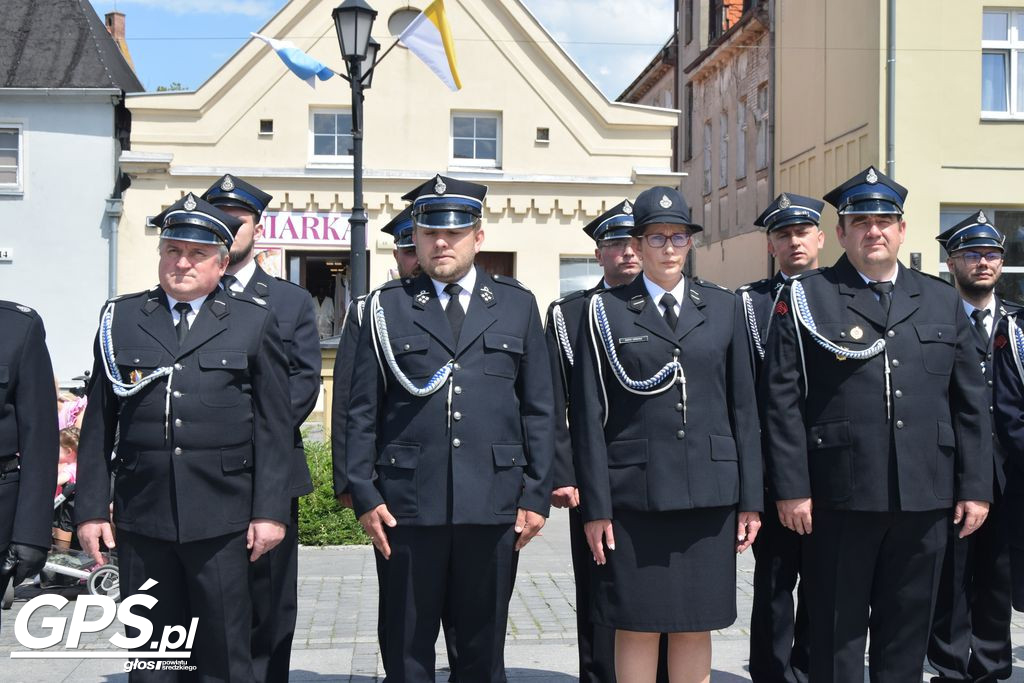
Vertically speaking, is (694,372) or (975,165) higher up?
(975,165)

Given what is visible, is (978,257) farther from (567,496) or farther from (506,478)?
(506,478)

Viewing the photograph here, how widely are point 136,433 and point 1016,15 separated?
759 inches

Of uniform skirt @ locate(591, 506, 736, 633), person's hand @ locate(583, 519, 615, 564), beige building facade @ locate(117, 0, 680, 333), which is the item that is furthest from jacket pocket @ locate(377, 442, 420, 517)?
beige building facade @ locate(117, 0, 680, 333)

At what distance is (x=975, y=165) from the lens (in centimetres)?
2022

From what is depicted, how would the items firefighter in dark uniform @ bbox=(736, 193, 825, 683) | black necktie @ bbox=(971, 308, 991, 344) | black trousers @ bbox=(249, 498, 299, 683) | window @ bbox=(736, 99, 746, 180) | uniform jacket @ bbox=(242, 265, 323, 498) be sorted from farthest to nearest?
1. window @ bbox=(736, 99, 746, 180)
2. black necktie @ bbox=(971, 308, 991, 344)
3. firefighter in dark uniform @ bbox=(736, 193, 825, 683)
4. uniform jacket @ bbox=(242, 265, 323, 498)
5. black trousers @ bbox=(249, 498, 299, 683)

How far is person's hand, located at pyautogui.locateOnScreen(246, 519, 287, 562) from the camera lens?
4.78 m

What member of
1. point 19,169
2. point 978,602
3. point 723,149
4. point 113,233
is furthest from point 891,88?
point 978,602

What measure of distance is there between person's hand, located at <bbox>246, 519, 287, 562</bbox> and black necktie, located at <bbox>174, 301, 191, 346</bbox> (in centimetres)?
78

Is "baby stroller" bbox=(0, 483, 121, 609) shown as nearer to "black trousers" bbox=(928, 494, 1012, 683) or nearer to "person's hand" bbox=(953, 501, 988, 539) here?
"black trousers" bbox=(928, 494, 1012, 683)

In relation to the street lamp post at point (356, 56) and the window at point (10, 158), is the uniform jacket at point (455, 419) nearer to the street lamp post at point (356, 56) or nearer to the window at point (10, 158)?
the street lamp post at point (356, 56)

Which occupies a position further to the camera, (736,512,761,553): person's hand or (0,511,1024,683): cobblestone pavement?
(0,511,1024,683): cobblestone pavement

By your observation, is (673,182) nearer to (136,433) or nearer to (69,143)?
(69,143)

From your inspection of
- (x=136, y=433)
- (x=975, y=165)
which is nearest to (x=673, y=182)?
(x=975, y=165)

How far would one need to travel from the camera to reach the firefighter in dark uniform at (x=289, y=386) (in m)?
5.31
